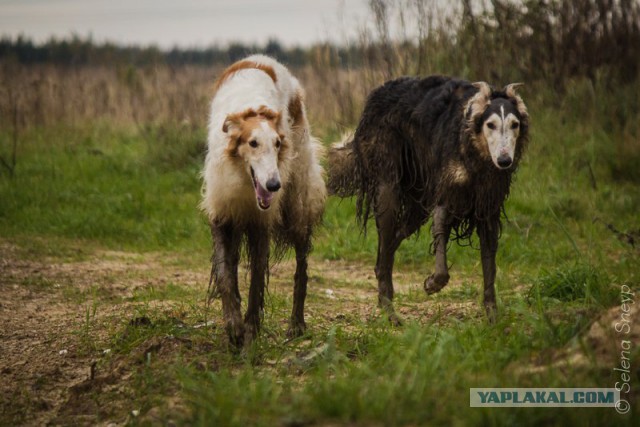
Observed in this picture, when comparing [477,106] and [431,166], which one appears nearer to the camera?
[477,106]

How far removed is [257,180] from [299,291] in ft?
4.00

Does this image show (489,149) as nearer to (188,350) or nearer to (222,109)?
(222,109)

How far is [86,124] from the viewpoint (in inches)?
540

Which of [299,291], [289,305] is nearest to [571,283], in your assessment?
[299,291]

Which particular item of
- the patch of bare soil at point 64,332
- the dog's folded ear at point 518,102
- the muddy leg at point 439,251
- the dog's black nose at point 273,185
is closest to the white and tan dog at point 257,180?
the dog's black nose at point 273,185

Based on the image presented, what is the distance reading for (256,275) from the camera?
5.27m

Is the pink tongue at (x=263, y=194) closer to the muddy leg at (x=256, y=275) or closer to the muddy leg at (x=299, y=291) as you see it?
the muddy leg at (x=256, y=275)

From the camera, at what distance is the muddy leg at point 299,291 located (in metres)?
5.64

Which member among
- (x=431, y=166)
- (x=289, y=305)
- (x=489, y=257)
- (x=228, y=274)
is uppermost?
(x=431, y=166)

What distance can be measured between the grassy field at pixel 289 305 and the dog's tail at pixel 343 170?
31.2 inches

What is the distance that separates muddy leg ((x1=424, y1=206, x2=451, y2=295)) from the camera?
18.2ft

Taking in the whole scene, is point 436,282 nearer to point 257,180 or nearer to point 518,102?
point 518,102

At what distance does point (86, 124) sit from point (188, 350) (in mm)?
9624

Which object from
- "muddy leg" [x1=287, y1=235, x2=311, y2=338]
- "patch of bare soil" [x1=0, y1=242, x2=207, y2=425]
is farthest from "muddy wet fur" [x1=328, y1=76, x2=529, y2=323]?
"patch of bare soil" [x1=0, y1=242, x2=207, y2=425]
